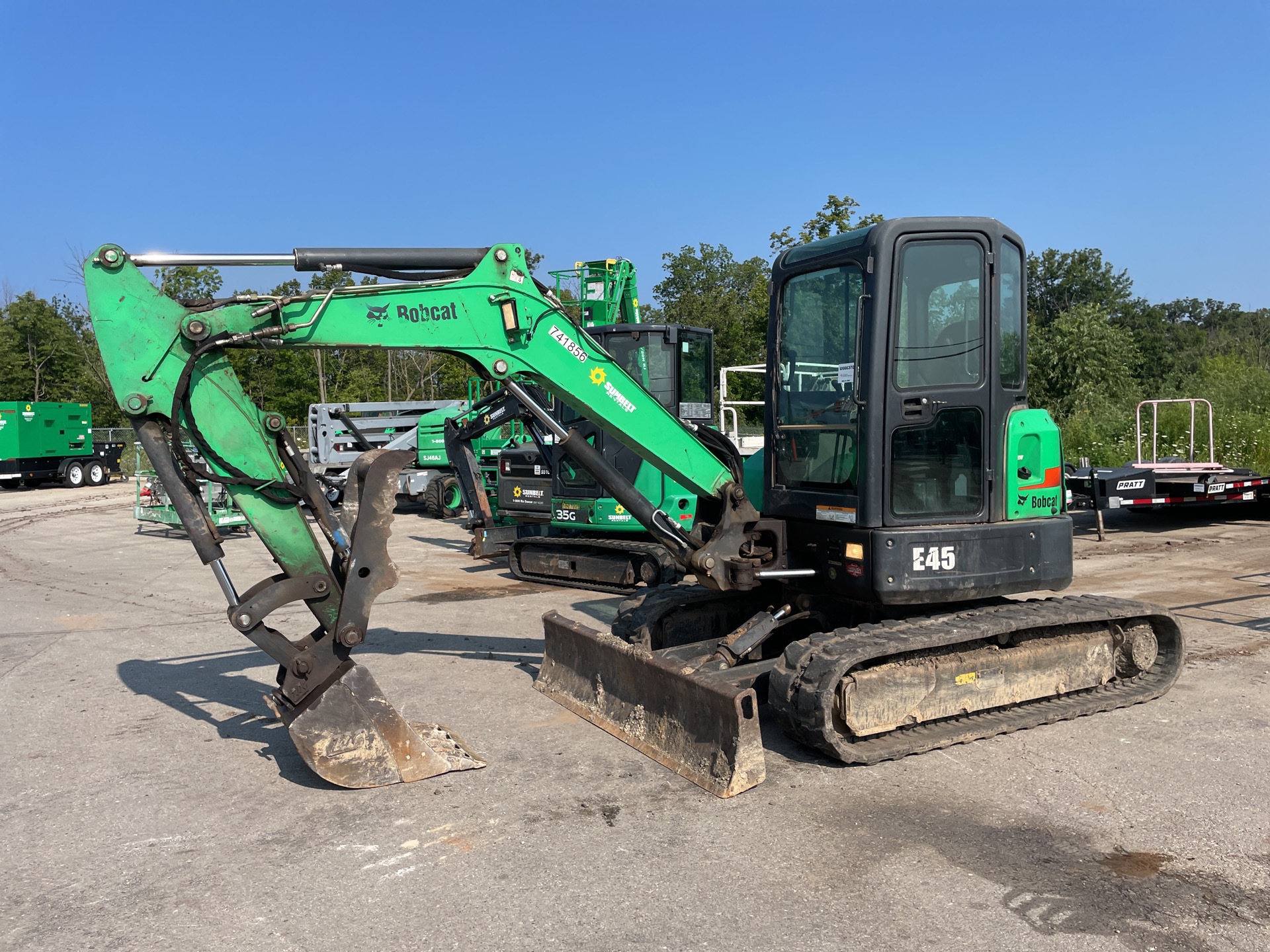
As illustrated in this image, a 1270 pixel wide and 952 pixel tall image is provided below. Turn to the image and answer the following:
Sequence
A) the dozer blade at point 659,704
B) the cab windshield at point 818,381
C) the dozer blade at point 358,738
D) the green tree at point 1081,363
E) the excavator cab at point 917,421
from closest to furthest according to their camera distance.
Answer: the dozer blade at point 659,704, the dozer blade at point 358,738, the excavator cab at point 917,421, the cab windshield at point 818,381, the green tree at point 1081,363

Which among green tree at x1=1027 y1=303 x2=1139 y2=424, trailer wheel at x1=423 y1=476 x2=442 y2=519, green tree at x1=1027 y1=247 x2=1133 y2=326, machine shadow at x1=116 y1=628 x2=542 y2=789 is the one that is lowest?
machine shadow at x1=116 y1=628 x2=542 y2=789

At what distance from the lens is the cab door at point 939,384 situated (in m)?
5.90

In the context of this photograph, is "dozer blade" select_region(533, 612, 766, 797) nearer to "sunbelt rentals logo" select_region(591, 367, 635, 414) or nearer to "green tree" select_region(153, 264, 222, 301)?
"sunbelt rentals logo" select_region(591, 367, 635, 414)

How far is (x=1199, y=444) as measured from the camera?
64.7 feet

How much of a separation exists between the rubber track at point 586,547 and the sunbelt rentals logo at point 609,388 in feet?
16.3

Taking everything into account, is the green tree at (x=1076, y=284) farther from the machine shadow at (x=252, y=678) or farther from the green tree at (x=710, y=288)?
the machine shadow at (x=252, y=678)

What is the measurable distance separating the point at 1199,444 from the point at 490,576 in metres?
14.7

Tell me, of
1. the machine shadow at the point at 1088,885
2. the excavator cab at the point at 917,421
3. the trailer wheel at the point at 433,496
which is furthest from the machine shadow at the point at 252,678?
the trailer wheel at the point at 433,496

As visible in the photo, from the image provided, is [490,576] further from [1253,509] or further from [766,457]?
[1253,509]

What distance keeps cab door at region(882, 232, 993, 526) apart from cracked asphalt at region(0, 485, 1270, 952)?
1.51 metres

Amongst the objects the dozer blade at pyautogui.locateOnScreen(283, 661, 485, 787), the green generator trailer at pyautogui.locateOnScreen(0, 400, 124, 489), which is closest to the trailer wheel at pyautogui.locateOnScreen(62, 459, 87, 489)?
the green generator trailer at pyautogui.locateOnScreen(0, 400, 124, 489)

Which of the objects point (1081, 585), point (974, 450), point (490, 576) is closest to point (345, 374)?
point (490, 576)

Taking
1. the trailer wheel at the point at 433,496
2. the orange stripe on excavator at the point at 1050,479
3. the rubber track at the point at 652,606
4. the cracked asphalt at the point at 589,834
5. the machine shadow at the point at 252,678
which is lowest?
the cracked asphalt at the point at 589,834

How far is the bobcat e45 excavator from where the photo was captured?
5430 millimetres
